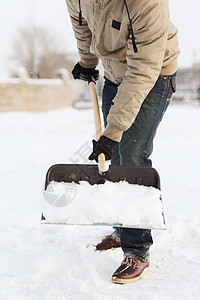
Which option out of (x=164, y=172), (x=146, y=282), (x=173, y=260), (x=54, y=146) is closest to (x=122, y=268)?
(x=146, y=282)

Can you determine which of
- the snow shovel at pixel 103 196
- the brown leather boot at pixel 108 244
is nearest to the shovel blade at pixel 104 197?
the snow shovel at pixel 103 196

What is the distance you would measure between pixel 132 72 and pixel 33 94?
1971 centimetres

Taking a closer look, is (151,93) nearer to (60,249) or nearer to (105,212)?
(105,212)

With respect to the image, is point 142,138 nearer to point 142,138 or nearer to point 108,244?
point 142,138

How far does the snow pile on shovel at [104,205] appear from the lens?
182 centimetres

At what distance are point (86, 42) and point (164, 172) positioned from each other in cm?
255

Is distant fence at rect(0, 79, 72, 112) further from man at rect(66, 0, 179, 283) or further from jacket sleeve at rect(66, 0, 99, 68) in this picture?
man at rect(66, 0, 179, 283)

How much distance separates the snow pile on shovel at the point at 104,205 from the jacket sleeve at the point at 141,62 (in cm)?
31

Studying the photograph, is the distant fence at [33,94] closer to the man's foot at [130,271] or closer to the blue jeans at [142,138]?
the blue jeans at [142,138]

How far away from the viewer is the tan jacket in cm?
173

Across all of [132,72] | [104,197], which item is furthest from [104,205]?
[132,72]

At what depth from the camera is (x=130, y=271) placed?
2.02 metres

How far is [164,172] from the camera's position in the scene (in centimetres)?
459

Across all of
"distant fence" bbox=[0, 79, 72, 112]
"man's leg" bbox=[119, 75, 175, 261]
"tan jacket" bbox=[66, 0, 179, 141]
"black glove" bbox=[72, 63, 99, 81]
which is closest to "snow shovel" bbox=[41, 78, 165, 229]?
"man's leg" bbox=[119, 75, 175, 261]
